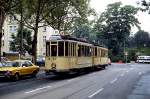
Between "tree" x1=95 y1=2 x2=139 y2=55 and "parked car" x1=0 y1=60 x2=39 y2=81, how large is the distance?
84460 millimetres

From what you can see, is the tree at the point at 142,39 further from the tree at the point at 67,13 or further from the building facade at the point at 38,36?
the tree at the point at 67,13

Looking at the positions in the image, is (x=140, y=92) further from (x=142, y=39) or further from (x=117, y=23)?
(x=142, y=39)

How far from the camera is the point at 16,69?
32.5 m

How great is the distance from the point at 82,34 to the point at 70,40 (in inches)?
4117

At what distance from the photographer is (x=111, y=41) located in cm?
12144

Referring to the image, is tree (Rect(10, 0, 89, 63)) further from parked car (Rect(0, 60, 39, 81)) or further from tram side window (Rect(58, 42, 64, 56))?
tram side window (Rect(58, 42, 64, 56))

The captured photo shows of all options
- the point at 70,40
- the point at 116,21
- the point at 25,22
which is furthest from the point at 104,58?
the point at 116,21

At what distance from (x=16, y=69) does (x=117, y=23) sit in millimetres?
89496

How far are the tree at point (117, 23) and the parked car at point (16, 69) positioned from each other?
84460 mm

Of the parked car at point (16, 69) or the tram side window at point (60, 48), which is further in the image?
the tram side window at point (60, 48)

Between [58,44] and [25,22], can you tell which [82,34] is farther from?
[58,44]

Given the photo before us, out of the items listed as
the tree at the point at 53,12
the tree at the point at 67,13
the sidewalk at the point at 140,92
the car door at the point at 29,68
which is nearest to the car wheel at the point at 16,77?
the car door at the point at 29,68

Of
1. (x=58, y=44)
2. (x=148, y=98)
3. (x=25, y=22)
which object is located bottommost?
(x=148, y=98)

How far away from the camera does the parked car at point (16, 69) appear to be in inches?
1250
